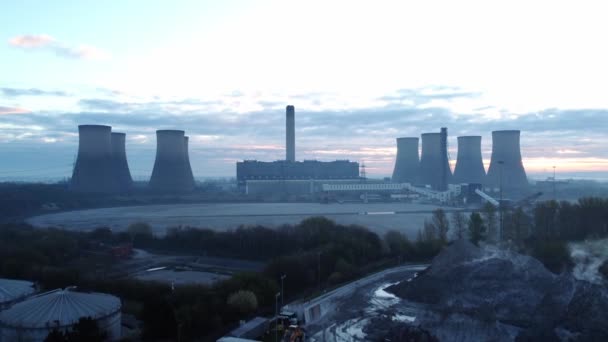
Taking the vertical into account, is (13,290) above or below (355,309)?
above

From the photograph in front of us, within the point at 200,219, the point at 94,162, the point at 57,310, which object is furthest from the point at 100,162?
the point at 57,310

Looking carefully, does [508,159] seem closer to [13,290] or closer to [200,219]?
[200,219]

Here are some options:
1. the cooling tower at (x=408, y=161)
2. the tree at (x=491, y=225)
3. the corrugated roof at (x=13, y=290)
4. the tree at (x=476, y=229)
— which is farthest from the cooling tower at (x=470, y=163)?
the corrugated roof at (x=13, y=290)

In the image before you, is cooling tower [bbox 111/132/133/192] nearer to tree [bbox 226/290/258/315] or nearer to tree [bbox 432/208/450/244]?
tree [bbox 432/208/450/244]

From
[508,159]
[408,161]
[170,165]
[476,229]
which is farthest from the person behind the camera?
[408,161]

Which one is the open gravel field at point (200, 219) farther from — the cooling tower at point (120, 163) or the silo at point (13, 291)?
the silo at point (13, 291)

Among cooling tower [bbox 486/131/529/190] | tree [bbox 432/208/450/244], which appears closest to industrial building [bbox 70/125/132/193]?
tree [bbox 432/208/450/244]
